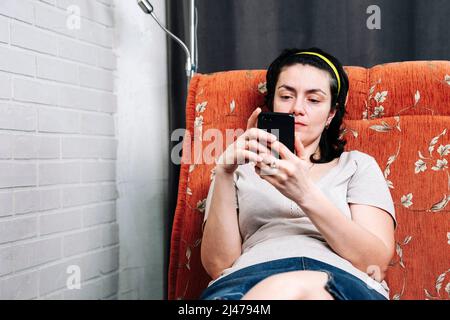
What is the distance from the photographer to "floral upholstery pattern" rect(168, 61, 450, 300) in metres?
1.22

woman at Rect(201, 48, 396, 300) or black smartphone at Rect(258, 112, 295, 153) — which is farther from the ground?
black smartphone at Rect(258, 112, 295, 153)

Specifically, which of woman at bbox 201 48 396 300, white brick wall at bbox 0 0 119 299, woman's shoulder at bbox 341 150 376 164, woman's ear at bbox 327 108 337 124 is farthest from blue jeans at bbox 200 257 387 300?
white brick wall at bbox 0 0 119 299

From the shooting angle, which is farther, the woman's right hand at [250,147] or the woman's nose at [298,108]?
the woman's nose at [298,108]

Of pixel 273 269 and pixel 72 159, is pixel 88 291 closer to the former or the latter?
pixel 72 159

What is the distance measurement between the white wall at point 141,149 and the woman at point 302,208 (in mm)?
677

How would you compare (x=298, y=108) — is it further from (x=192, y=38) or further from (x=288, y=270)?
(x=192, y=38)

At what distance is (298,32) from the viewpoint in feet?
5.66

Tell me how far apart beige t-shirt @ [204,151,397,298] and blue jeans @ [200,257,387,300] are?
6 centimetres

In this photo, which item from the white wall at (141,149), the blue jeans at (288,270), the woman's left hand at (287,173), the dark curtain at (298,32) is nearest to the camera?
the blue jeans at (288,270)

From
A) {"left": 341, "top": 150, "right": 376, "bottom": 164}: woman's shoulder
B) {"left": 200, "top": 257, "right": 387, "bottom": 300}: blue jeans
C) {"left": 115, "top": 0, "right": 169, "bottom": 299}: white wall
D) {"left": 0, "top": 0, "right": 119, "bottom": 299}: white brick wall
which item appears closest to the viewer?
{"left": 200, "top": 257, "right": 387, "bottom": 300}: blue jeans

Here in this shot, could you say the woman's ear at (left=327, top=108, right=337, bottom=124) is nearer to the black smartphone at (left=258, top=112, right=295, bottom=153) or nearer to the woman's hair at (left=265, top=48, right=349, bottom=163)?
the woman's hair at (left=265, top=48, right=349, bottom=163)

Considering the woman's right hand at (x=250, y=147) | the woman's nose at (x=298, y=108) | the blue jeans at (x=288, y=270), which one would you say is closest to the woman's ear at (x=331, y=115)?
the woman's nose at (x=298, y=108)

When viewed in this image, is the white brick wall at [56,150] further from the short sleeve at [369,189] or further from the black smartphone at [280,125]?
the short sleeve at [369,189]

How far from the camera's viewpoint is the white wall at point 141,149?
70.8 inches
